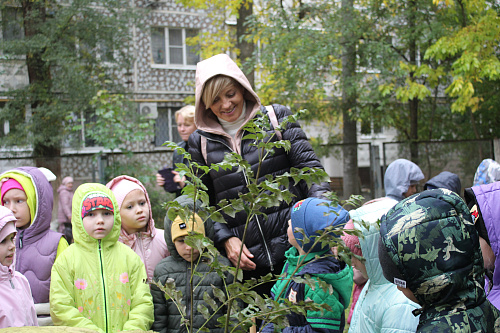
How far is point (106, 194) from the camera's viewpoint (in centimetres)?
343

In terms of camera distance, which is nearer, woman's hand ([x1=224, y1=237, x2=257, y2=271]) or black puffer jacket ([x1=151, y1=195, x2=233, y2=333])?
woman's hand ([x1=224, y1=237, x2=257, y2=271])

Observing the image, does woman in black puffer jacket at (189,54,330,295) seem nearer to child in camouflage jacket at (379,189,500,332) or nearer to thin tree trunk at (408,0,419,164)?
child in camouflage jacket at (379,189,500,332)

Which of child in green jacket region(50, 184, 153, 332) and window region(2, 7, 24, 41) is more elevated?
window region(2, 7, 24, 41)

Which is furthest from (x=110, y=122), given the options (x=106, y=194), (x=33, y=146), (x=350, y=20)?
(x=106, y=194)

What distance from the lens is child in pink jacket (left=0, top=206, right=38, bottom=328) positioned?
280cm

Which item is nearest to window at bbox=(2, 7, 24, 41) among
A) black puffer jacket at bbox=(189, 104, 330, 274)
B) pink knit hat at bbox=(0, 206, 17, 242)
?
pink knit hat at bbox=(0, 206, 17, 242)

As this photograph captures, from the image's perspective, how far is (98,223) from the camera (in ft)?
10.9

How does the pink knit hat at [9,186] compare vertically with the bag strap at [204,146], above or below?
below

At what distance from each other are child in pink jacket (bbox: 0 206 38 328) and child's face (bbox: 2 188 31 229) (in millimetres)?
709

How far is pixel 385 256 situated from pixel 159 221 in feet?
27.3

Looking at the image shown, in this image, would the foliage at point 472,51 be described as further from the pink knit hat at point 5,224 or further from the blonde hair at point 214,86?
the pink knit hat at point 5,224

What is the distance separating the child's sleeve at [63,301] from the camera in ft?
10.1

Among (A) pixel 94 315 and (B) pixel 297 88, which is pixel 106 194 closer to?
(A) pixel 94 315

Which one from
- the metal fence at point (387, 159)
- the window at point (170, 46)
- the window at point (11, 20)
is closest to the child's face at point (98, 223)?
the metal fence at point (387, 159)
